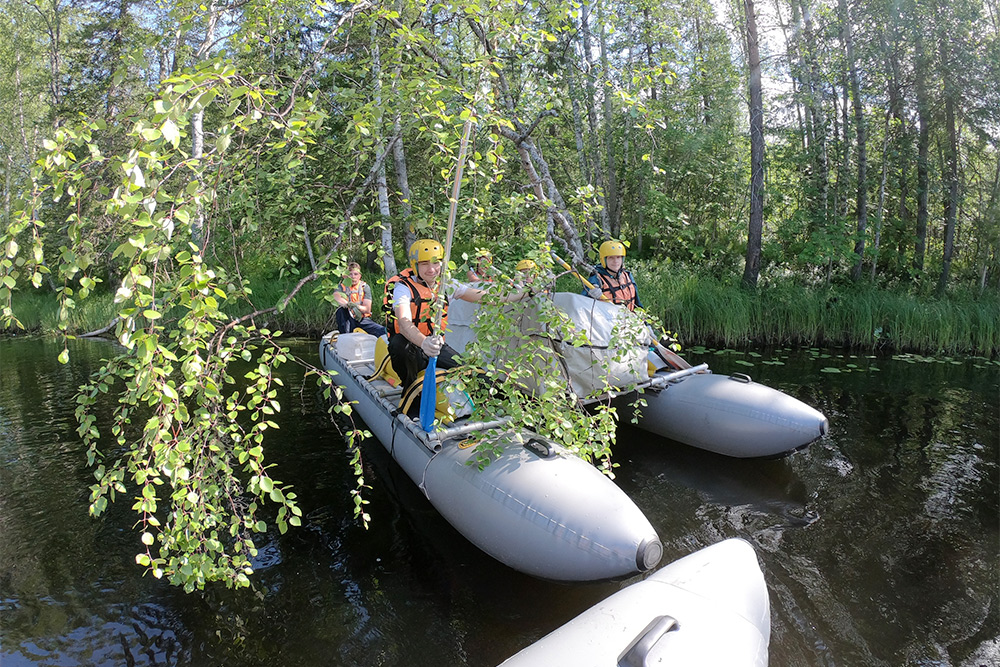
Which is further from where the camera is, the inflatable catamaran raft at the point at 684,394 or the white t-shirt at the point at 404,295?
the inflatable catamaran raft at the point at 684,394

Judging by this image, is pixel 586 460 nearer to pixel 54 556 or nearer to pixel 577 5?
pixel 577 5

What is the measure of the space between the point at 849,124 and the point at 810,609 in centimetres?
1259

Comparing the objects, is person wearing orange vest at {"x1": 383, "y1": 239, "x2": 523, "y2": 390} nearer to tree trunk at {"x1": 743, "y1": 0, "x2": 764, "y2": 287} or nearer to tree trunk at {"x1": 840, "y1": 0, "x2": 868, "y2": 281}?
tree trunk at {"x1": 743, "y1": 0, "x2": 764, "y2": 287}

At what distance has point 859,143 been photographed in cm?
1146

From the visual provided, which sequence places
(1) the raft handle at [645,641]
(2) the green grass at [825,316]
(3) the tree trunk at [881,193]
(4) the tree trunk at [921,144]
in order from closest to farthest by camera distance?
(1) the raft handle at [645,641] → (2) the green grass at [825,316] → (4) the tree trunk at [921,144] → (3) the tree trunk at [881,193]

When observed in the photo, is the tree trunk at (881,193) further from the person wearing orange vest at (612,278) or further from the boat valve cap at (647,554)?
the boat valve cap at (647,554)

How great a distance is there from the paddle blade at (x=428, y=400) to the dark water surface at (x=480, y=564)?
892mm

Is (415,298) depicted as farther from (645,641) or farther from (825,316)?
(825,316)

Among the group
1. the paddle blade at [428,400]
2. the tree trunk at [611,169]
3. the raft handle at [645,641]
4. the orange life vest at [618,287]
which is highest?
the tree trunk at [611,169]

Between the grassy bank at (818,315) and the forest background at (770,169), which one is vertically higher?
the forest background at (770,169)

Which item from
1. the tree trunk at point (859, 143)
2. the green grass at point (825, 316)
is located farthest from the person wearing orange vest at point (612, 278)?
the tree trunk at point (859, 143)

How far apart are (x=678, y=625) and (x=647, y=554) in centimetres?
96

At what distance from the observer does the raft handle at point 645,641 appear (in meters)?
2.07

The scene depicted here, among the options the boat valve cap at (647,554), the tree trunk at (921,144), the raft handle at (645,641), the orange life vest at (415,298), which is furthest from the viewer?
the tree trunk at (921,144)
